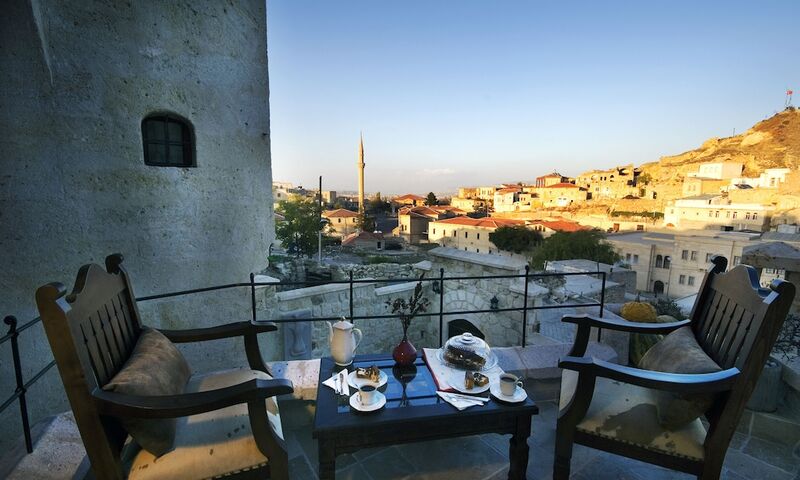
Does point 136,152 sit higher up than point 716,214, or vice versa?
point 136,152

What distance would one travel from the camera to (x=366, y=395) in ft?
4.94

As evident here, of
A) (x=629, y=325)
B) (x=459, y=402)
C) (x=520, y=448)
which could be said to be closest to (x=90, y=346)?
(x=459, y=402)

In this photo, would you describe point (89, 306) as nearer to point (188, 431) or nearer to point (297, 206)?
point (188, 431)

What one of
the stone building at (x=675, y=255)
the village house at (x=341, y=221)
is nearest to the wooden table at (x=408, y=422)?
the stone building at (x=675, y=255)

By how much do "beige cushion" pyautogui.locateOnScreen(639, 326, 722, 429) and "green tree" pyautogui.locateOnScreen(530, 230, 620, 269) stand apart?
22228 millimetres

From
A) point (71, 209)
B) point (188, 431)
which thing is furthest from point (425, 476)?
point (71, 209)

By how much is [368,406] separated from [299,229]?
75.7ft

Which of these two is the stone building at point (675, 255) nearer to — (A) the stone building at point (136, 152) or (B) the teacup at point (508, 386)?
(B) the teacup at point (508, 386)

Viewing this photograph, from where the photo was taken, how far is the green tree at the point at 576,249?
23516mm

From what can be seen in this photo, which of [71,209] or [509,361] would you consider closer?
[509,361]

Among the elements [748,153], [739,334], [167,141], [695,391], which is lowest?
[695,391]

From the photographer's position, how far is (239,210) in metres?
3.62

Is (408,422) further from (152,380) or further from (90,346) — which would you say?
(90,346)

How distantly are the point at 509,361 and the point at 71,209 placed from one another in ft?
11.1
